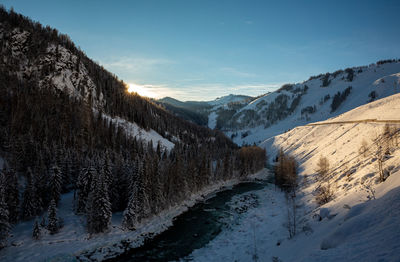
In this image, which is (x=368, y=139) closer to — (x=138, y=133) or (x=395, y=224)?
(x=395, y=224)

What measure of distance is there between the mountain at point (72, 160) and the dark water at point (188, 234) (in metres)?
4.06

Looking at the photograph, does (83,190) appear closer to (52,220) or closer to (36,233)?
(52,220)

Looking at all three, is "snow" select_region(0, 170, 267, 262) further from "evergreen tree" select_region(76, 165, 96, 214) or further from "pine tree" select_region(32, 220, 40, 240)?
"evergreen tree" select_region(76, 165, 96, 214)

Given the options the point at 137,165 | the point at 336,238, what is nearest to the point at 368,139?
the point at 336,238

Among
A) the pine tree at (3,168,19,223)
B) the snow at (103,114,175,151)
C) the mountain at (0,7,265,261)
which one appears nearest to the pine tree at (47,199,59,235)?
the mountain at (0,7,265,261)

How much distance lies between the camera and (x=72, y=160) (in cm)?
6506

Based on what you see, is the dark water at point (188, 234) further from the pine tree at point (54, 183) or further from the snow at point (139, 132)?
the snow at point (139, 132)

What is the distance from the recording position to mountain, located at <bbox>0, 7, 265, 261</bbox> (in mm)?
38625

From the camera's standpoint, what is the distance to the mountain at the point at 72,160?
3862cm

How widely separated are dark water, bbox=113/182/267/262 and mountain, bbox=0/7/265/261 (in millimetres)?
4059

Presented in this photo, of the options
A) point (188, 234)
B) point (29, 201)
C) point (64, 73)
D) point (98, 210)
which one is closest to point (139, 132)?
point (64, 73)

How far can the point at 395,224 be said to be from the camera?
1380 cm

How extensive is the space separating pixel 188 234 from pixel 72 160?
47644 millimetres

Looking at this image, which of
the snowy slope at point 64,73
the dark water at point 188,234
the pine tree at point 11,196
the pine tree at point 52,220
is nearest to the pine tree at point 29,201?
the pine tree at point 11,196
